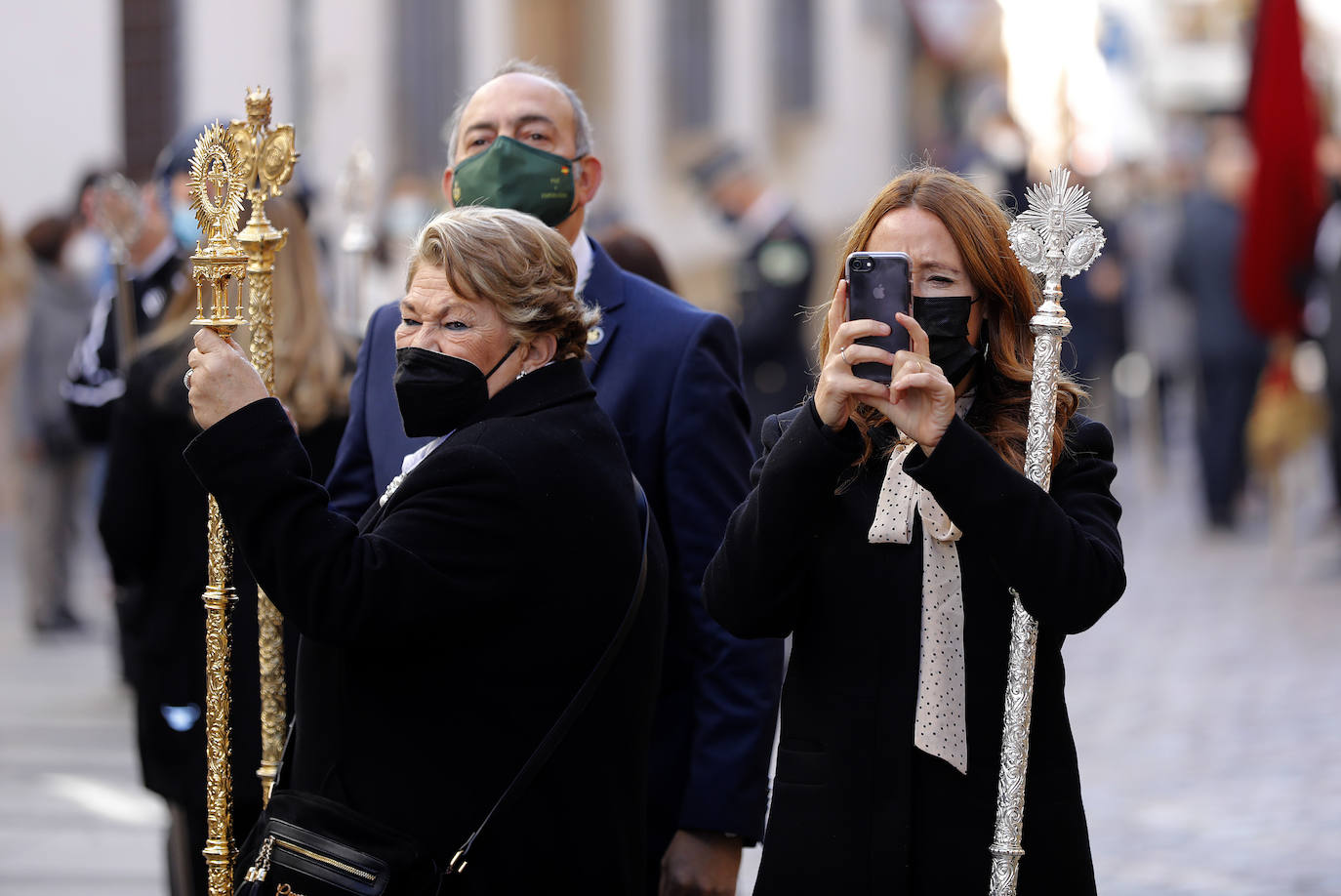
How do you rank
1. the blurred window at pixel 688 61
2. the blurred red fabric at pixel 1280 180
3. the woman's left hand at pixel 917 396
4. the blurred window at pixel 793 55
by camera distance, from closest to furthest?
the woman's left hand at pixel 917 396 → the blurred red fabric at pixel 1280 180 → the blurred window at pixel 688 61 → the blurred window at pixel 793 55

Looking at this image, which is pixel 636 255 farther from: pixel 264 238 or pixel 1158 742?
pixel 1158 742

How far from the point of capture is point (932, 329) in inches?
119

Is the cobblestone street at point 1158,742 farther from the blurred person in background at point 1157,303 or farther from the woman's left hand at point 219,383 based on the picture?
the blurred person in background at point 1157,303

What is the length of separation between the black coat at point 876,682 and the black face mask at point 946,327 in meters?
0.20

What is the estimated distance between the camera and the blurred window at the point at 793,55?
26914mm

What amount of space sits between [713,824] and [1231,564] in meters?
9.44

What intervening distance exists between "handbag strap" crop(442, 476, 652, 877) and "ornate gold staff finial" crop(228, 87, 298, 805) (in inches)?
22.7

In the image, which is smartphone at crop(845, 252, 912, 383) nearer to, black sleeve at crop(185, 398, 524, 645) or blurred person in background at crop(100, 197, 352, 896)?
black sleeve at crop(185, 398, 524, 645)

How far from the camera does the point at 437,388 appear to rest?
10.4 ft

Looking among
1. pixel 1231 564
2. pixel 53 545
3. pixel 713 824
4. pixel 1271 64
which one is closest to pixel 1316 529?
pixel 1231 564

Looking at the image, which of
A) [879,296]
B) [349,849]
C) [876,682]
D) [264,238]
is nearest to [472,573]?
[349,849]

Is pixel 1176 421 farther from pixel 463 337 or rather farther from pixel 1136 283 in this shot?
pixel 463 337

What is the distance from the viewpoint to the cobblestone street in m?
6.36

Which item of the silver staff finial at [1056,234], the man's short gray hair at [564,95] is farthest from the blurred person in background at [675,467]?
the silver staff finial at [1056,234]
